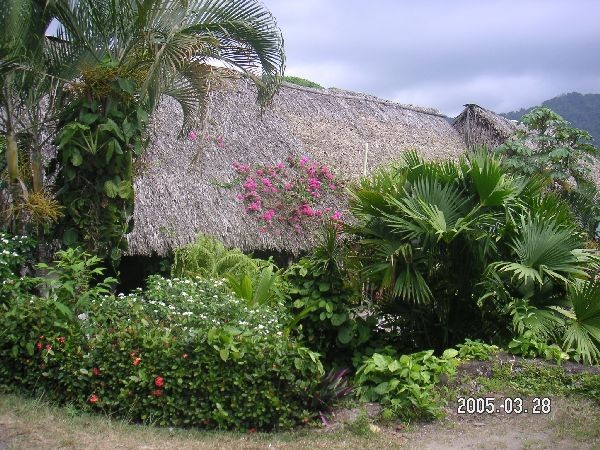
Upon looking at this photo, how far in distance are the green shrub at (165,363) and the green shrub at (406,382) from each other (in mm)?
720

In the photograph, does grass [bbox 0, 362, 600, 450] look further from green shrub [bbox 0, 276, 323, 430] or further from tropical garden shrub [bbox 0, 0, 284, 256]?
tropical garden shrub [bbox 0, 0, 284, 256]

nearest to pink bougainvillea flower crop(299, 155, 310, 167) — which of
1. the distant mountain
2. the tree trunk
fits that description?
the tree trunk

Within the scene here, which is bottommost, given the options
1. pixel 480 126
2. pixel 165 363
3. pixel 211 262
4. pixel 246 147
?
pixel 165 363

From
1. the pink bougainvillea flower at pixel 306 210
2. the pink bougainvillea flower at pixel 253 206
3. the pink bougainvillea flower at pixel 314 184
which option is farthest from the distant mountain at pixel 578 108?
the pink bougainvillea flower at pixel 253 206

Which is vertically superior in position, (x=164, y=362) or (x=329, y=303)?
(x=329, y=303)

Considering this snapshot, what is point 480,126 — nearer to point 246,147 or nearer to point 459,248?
point 246,147

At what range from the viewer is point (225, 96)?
43.2 ft

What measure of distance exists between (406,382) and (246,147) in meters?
7.33

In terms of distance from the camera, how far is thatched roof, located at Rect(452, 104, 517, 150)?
17891 millimetres

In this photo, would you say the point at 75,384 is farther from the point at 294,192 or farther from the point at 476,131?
the point at 476,131

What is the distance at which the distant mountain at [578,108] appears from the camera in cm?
3606

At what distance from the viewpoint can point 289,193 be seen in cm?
1173

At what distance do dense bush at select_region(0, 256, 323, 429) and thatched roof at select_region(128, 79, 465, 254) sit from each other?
1.76 m

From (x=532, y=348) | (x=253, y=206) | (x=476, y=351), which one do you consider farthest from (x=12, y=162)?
(x=532, y=348)
